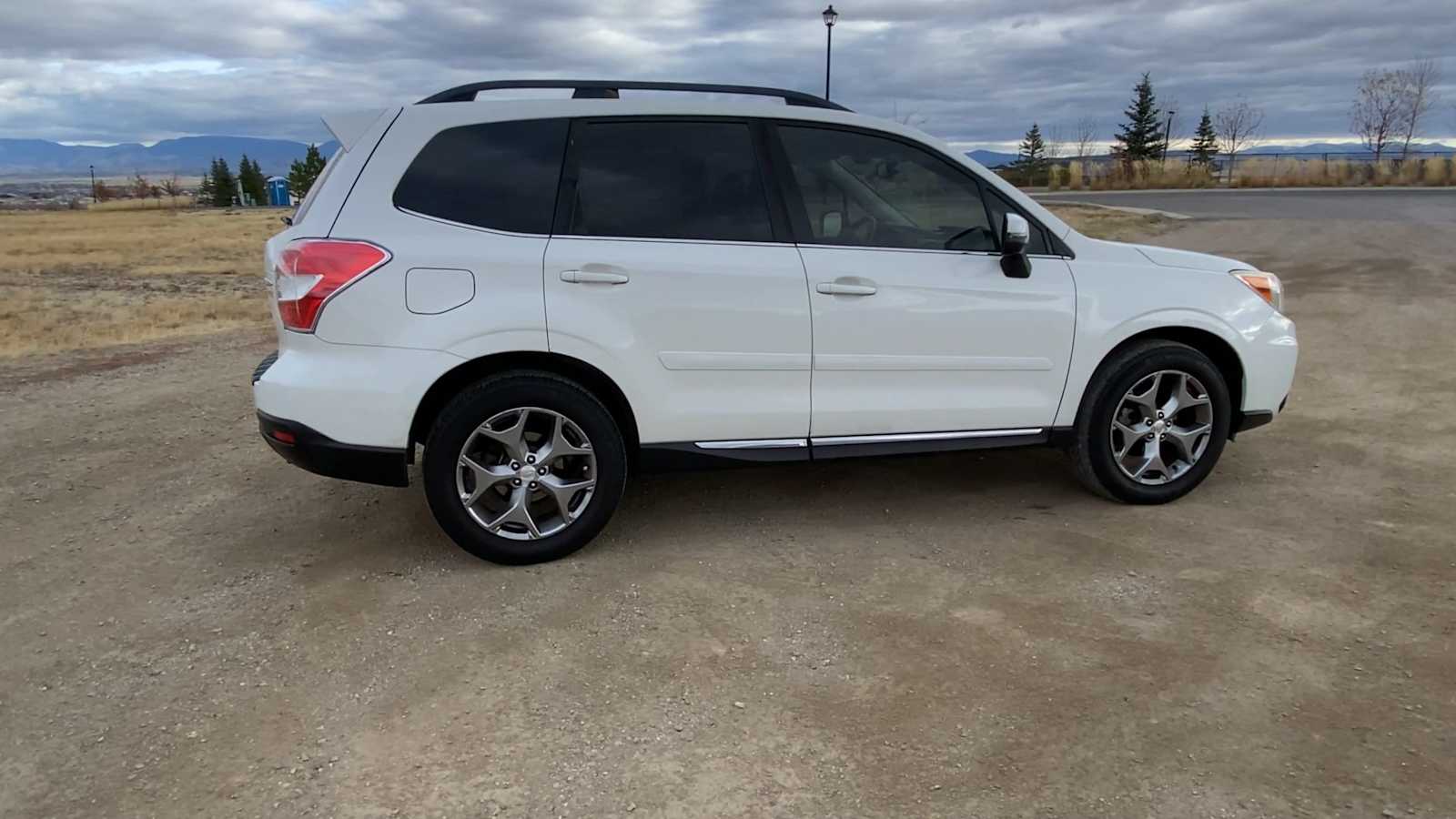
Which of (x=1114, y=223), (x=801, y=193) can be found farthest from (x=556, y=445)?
(x=1114, y=223)

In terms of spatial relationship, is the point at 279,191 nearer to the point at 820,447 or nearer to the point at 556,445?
the point at 556,445

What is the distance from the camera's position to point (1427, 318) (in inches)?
358

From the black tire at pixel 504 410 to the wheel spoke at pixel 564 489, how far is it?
4 centimetres

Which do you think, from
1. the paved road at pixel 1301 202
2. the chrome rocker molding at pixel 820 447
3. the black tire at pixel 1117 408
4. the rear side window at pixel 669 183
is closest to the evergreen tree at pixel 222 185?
the paved road at pixel 1301 202

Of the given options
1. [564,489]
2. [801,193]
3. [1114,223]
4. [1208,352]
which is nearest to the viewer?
[564,489]

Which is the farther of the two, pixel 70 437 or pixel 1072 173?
pixel 1072 173

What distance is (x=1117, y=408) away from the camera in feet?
15.0

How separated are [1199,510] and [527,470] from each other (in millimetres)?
3101

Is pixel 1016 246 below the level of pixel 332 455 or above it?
above

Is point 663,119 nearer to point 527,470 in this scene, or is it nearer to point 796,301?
point 796,301

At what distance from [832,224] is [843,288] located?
299 mm

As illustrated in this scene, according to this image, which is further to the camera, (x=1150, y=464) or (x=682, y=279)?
(x=1150, y=464)

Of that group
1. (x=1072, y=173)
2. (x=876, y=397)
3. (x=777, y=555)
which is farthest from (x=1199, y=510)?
(x=1072, y=173)

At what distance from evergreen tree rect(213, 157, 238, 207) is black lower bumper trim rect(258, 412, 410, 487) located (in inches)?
3044
